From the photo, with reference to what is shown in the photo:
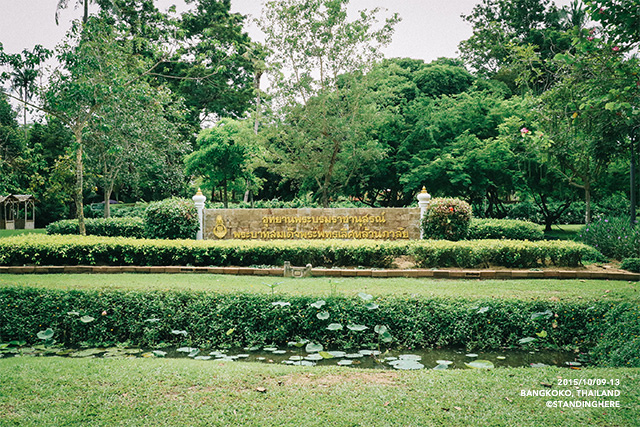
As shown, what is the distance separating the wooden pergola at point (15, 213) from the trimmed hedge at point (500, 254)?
23.7 meters

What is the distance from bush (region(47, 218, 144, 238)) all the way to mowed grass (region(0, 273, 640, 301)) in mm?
4277

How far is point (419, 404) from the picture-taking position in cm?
309

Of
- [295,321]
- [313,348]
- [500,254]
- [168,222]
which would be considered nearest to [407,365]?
[313,348]

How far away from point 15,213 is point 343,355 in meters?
27.4

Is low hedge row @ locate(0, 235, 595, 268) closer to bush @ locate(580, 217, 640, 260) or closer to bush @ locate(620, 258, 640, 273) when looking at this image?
bush @ locate(620, 258, 640, 273)

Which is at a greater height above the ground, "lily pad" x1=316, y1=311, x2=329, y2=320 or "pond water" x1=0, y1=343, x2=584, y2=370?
"lily pad" x1=316, y1=311, x2=329, y2=320

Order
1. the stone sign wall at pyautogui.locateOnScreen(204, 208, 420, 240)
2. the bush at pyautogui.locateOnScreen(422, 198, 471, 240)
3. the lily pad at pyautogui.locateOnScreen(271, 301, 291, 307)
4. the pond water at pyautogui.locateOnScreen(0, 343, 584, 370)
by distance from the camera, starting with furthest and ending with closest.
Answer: the stone sign wall at pyautogui.locateOnScreen(204, 208, 420, 240)
the bush at pyautogui.locateOnScreen(422, 198, 471, 240)
the lily pad at pyautogui.locateOnScreen(271, 301, 291, 307)
the pond water at pyautogui.locateOnScreen(0, 343, 584, 370)

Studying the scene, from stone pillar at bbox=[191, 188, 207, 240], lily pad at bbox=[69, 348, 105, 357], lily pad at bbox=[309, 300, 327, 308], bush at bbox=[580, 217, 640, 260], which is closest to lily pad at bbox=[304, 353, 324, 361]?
lily pad at bbox=[309, 300, 327, 308]

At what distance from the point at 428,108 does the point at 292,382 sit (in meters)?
15.9

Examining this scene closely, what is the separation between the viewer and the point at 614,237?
10477 millimetres

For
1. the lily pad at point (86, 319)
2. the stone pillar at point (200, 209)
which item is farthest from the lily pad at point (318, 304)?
the stone pillar at point (200, 209)

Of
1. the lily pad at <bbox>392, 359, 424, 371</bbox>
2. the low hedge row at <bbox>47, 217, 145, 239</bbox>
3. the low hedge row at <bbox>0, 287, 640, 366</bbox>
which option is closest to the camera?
the lily pad at <bbox>392, 359, 424, 371</bbox>

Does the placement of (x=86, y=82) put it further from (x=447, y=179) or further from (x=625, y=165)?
(x=625, y=165)

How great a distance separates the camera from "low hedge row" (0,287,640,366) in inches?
210
